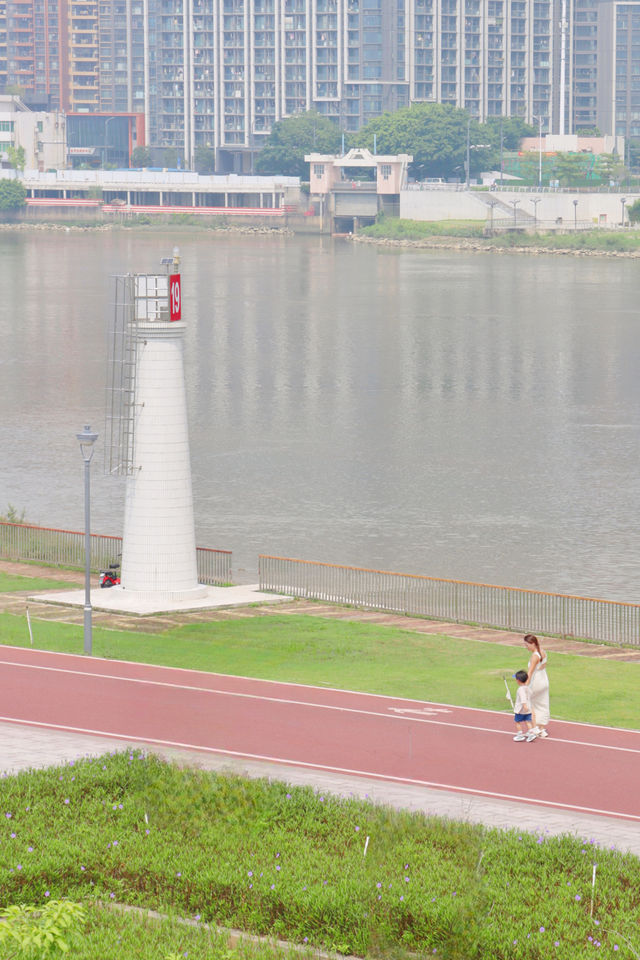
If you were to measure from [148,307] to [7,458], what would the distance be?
1334 inches

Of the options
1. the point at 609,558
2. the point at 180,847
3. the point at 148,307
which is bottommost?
the point at 609,558

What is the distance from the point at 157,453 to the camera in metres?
35.7

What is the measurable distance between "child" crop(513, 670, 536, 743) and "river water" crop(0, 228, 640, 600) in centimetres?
2218

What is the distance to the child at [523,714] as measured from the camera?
23250 millimetres

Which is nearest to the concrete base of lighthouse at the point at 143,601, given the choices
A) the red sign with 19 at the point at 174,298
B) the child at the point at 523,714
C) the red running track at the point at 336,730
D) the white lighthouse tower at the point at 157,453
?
the white lighthouse tower at the point at 157,453

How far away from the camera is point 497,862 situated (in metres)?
17.2

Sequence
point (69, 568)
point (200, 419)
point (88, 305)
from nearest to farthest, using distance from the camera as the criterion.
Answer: point (69, 568), point (200, 419), point (88, 305)

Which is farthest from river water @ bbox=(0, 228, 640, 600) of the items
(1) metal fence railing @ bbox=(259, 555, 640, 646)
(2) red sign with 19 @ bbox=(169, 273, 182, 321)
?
(2) red sign with 19 @ bbox=(169, 273, 182, 321)

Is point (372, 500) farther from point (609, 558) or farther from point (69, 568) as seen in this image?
point (69, 568)

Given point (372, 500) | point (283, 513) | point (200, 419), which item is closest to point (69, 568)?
point (283, 513)

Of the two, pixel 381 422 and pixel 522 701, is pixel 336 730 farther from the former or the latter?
pixel 381 422

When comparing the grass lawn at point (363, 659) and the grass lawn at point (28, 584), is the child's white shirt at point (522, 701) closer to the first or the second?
the grass lawn at point (363, 659)

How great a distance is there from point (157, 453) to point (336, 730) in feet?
43.6

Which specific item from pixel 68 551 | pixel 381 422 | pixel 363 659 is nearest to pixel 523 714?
pixel 363 659
